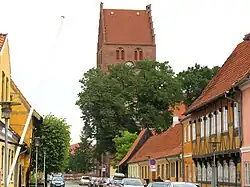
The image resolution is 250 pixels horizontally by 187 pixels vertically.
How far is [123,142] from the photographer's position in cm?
8000

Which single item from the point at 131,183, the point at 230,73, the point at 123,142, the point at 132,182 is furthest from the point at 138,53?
the point at 230,73

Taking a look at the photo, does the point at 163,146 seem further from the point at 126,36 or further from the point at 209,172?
the point at 126,36

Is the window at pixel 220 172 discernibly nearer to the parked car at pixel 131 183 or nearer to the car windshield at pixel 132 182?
the parked car at pixel 131 183

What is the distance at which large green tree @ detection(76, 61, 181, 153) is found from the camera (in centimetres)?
8269

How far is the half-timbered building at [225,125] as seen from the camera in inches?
1239

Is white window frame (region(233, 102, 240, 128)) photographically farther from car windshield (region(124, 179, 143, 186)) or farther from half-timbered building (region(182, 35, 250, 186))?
car windshield (region(124, 179, 143, 186))

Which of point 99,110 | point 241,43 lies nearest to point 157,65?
point 99,110

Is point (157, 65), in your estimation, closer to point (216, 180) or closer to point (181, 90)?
point (181, 90)

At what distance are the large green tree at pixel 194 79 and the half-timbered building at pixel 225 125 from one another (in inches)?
1784

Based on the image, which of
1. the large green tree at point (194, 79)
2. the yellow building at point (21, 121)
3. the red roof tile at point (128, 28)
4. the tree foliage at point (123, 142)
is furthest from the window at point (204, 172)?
the red roof tile at point (128, 28)

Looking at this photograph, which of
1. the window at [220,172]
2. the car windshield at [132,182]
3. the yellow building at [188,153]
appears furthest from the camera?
the car windshield at [132,182]

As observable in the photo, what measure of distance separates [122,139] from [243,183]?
48052mm

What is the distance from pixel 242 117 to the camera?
31.4m

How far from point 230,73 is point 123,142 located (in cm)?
4324
